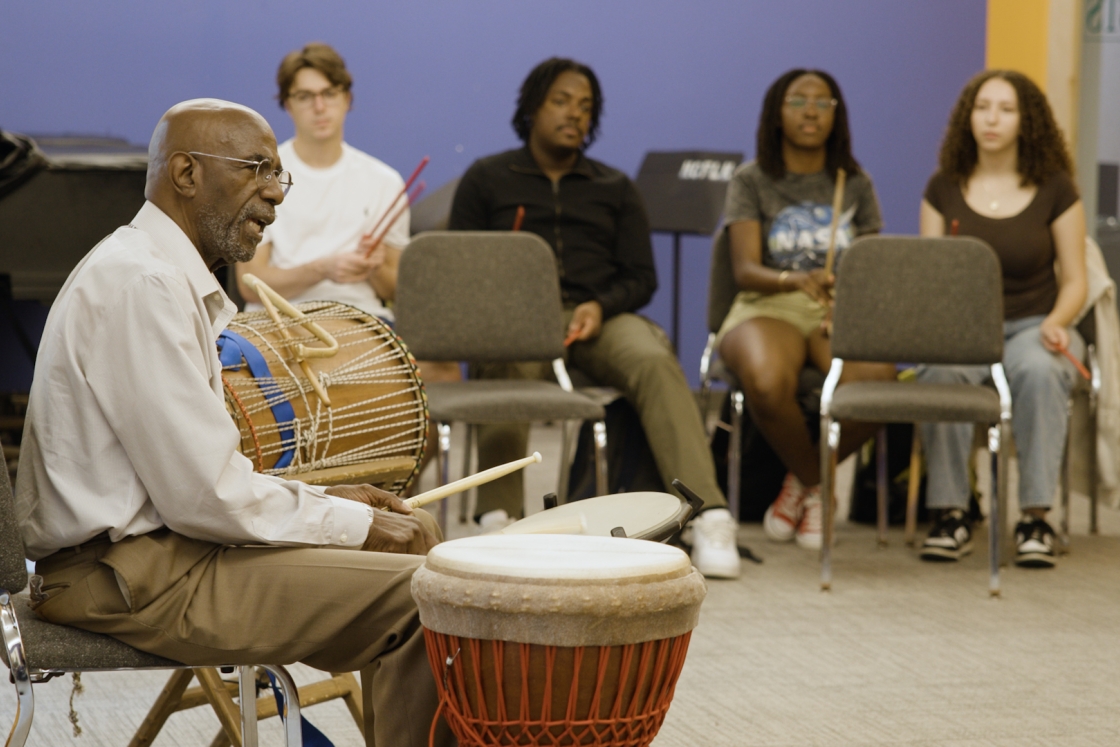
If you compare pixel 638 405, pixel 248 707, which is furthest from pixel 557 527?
pixel 638 405

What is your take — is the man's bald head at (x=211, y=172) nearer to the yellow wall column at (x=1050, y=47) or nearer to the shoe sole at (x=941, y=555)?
the shoe sole at (x=941, y=555)

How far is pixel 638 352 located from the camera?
3.60 metres

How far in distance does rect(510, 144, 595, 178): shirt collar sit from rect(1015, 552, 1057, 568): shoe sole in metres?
1.67

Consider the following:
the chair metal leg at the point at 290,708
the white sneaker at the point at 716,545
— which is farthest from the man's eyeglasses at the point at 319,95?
the chair metal leg at the point at 290,708

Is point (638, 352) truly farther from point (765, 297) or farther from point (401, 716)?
point (401, 716)

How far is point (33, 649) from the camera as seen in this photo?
1477 millimetres

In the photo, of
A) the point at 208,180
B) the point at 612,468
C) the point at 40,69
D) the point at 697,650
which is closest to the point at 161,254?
the point at 208,180

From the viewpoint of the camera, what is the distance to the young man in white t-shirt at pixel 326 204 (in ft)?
12.2

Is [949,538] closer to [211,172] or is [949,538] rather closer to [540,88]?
[540,88]

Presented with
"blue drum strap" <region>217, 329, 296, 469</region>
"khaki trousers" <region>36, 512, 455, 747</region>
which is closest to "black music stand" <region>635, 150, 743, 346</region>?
"blue drum strap" <region>217, 329, 296, 469</region>

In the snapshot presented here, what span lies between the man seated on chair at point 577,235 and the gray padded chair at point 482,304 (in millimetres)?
190

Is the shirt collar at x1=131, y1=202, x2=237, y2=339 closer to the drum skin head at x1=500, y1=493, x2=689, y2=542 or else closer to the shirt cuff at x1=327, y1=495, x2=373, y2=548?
the shirt cuff at x1=327, y1=495, x2=373, y2=548

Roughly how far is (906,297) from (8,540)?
100 inches

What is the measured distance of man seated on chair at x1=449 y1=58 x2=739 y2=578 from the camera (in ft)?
11.9
